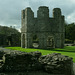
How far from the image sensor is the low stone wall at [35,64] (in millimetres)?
9523

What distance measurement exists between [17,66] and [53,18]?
66.3 feet

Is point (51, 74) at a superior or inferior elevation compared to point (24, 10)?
inferior

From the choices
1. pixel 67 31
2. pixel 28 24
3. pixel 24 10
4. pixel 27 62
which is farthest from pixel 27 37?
pixel 67 31

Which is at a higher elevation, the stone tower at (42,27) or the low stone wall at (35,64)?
the stone tower at (42,27)

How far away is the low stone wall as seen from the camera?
31.2 ft

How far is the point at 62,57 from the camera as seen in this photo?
9781 millimetres

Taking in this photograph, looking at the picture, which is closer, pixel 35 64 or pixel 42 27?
pixel 35 64

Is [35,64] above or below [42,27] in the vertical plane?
below

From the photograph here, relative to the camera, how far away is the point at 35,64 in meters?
10.5

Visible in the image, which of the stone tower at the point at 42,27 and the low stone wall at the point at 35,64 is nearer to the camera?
the low stone wall at the point at 35,64

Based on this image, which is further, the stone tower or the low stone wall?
the stone tower

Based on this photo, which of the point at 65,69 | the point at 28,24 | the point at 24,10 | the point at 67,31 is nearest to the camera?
the point at 65,69

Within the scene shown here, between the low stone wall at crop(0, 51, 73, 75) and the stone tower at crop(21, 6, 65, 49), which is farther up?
the stone tower at crop(21, 6, 65, 49)

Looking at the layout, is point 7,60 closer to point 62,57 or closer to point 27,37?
point 62,57
